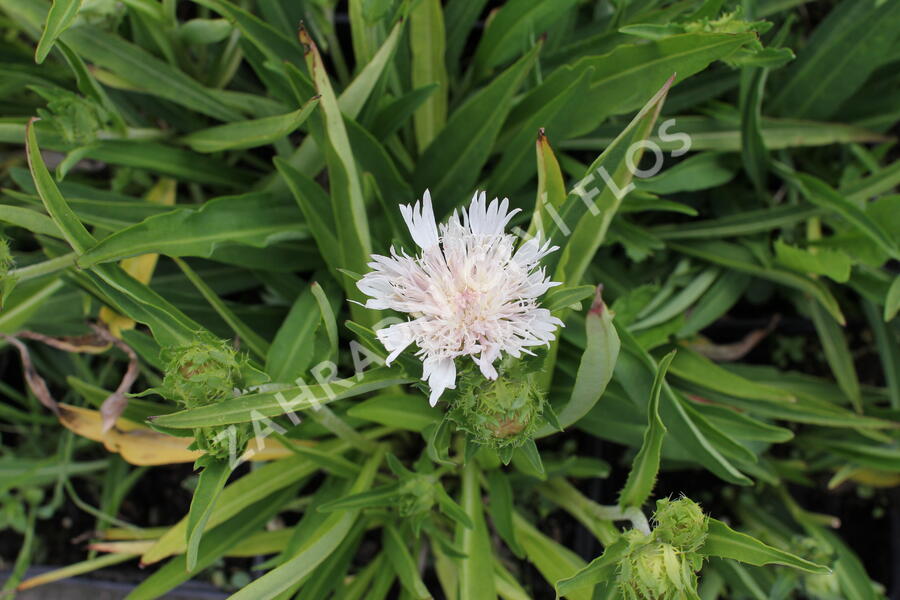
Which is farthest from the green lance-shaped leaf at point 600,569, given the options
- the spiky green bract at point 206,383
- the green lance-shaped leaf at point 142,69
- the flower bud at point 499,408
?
the green lance-shaped leaf at point 142,69

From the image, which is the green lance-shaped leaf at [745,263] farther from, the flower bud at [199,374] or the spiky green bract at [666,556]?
the flower bud at [199,374]

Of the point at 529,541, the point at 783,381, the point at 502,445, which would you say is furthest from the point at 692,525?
the point at 783,381

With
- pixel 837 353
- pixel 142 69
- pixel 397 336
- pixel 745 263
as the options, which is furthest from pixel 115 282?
pixel 837 353

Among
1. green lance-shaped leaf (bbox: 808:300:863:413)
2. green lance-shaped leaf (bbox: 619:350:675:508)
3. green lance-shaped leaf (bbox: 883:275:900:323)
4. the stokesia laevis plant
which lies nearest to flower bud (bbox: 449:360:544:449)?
the stokesia laevis plant

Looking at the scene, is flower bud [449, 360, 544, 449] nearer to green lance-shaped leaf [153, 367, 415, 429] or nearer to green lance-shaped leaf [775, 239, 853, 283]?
green lance-shaped leaf [153, 367, 415, 429]

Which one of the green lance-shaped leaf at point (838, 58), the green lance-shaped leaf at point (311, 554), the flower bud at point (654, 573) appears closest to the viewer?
the flower bud at point (654, 573)

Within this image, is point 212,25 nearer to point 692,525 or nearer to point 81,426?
point 81,426
